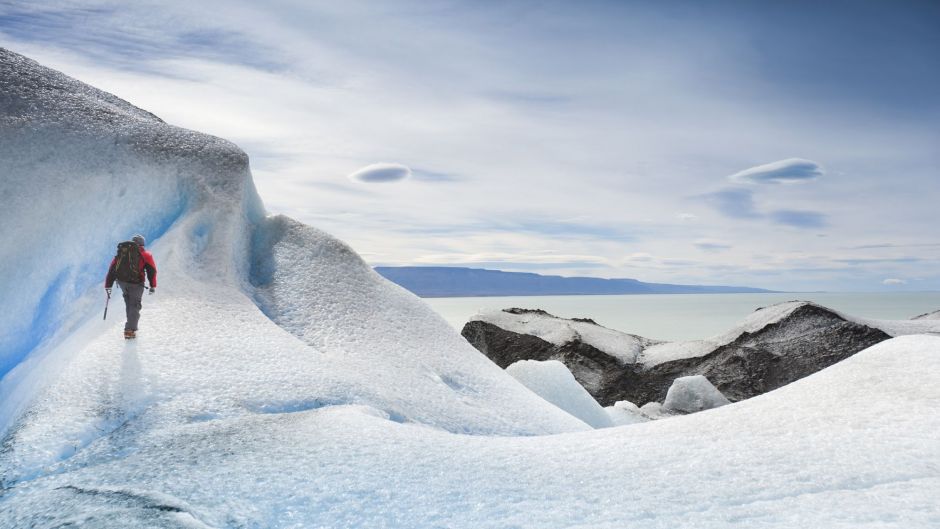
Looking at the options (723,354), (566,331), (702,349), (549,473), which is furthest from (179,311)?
(702,349)

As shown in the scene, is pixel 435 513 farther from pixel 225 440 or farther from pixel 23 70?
pixel 23 70

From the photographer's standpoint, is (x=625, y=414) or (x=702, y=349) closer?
(x=625, y=414)

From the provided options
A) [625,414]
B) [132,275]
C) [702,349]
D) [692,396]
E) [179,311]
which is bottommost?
[625,414]

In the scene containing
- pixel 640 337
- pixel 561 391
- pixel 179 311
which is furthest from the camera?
pixel 640 337

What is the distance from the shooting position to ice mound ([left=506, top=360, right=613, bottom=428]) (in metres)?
11.4

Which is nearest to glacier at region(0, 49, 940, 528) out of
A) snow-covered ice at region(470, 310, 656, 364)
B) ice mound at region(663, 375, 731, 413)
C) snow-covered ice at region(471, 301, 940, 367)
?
ice mound at region(663, 375, 731, 413)

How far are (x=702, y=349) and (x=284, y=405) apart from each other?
15.7m

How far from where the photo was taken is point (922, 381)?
15.2 ft

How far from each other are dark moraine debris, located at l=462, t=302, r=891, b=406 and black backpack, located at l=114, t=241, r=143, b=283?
45.5 ft

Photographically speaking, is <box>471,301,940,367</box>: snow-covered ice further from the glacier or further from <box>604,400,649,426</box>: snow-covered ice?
the glacier

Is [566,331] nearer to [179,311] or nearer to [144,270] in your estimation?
[179,311]

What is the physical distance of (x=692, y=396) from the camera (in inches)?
598

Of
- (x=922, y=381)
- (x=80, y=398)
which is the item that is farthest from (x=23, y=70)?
(x=922, y=381)

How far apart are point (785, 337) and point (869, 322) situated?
2542 mm
